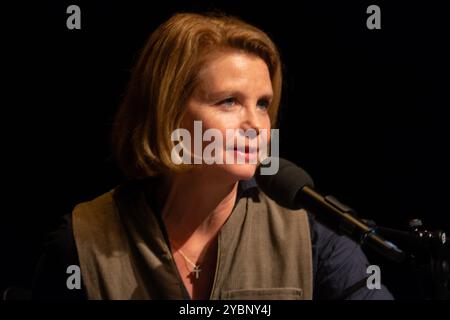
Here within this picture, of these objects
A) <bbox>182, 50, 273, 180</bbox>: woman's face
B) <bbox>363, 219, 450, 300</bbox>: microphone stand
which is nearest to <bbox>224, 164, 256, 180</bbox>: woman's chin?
<bbox>182, 50, 273, 180</bbox>: woman's face

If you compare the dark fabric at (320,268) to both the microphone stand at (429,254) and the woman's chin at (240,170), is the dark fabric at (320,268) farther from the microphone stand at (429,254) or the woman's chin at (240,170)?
the microphone stand at (429,254)

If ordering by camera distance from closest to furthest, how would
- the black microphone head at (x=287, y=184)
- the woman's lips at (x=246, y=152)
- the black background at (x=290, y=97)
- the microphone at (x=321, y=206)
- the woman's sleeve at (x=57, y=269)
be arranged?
the microphone at (x=321, y=206) → the black microphone head at (x=287, y=184) → the woman's lips at (x=246, y=152) → the woman's sleeve at (x=57, y=269) → the black background at (x=290, y=97)

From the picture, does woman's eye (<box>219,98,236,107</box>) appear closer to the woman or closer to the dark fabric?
the woman

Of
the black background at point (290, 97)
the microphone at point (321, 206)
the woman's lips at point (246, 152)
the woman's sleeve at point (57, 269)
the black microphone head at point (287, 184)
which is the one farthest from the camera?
the black background at point (290, 97)

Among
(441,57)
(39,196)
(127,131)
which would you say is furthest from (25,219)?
(441,57)

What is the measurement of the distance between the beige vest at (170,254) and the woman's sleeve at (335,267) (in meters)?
0.04

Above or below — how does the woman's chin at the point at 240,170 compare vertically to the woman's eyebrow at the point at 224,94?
below

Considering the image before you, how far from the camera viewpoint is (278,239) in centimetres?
138

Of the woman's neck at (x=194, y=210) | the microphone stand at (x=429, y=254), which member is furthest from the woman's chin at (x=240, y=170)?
the microphone stand at (x=429, y=254)

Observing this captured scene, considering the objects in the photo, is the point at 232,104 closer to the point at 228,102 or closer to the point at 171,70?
the point at 228,102

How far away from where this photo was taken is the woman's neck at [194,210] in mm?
1386

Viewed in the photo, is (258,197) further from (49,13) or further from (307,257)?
(49,13)

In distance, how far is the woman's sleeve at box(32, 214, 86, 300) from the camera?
4.46 ft

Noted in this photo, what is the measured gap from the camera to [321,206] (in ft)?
3.19
